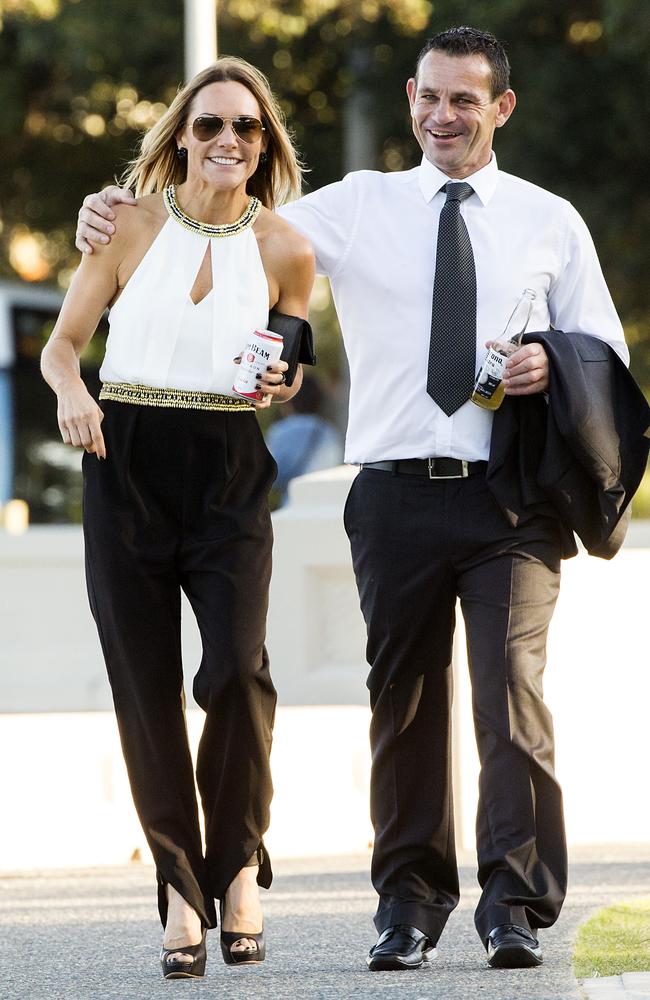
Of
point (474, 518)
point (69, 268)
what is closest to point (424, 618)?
point (474, 518)

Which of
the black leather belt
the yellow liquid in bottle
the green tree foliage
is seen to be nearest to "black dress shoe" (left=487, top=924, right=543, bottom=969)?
the black leather belt

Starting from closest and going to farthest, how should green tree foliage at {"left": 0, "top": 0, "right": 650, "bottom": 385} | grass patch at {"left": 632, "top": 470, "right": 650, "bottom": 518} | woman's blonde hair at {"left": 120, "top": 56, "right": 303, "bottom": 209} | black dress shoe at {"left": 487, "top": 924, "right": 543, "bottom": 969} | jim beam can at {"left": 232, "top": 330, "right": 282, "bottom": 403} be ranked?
Result: jim beam can at {"left": 232, "top": 330, "right": 282, "bottom": 403} < black dress shoe at {"left": 487, "top": 924, "right": 543, "bottom": 969} < woman's blonde hair at {"left": 120, "top": 56, "right": 303, "bottom": 209} < green tree foliage at {"left": 0, "top": 0, "right": 650, "bottom": 385} < grass patch at {"left": 632, "top": 470, "right": 650, "bottom": 518}

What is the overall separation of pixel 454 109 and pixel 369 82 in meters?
13.9

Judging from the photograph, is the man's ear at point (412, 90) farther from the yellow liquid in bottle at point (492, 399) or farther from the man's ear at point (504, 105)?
the yellow liquid in bottle at point (492, 399)

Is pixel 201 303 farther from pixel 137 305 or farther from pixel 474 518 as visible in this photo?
pixel 474 518

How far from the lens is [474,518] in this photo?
4262 mm

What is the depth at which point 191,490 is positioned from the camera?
163 inches

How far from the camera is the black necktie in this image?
14.1 ft

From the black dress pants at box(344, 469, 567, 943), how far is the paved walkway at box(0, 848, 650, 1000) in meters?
0.19

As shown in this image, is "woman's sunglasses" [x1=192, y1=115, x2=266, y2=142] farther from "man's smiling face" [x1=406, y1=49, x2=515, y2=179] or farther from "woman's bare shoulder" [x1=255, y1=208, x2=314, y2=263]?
"man's smiling face" [x1=406, y1=49, x2=515, y2=179]

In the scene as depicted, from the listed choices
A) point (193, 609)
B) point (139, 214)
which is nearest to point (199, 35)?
point (139, 214)

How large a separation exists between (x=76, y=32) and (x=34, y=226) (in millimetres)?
4862

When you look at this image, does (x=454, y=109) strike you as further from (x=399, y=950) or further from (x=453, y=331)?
(x=399, y=950)

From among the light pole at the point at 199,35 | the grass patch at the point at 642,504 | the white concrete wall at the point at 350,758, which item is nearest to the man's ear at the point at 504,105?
the white concrete wall at the point at 350,758
